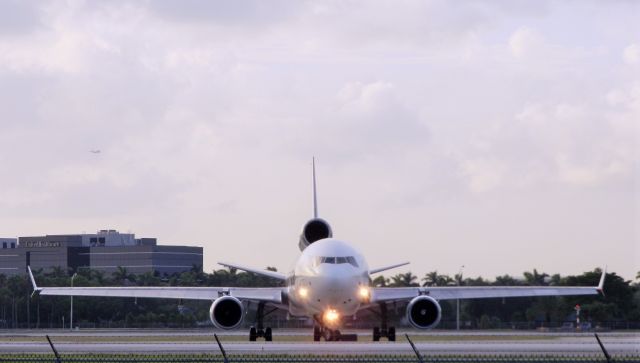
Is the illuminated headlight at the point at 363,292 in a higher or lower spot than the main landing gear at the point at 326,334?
higher

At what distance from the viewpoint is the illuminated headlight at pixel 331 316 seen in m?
62.2

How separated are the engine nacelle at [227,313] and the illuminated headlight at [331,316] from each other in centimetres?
508

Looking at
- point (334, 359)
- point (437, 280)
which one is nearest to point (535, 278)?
Result: point (437, 280)

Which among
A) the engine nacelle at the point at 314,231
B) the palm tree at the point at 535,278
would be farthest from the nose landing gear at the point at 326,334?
the palm tree at the point at 535,278

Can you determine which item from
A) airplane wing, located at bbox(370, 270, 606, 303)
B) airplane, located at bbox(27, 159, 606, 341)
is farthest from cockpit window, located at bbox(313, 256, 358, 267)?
airplane wing, located at bbox(370, 270, 606, 303)

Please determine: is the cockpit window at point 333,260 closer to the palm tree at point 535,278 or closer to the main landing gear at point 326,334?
the main landing gear at point 326,334

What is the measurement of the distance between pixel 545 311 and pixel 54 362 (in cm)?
7306

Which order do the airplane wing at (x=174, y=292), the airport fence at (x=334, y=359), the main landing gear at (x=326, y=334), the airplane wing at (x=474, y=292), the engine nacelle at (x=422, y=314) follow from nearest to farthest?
the airport fence at (x=334, y=359) < the main landing gear at (x=326, y=334) < the engine nacelle at (x=422, y=314) < the airplane wing at (x=474, y=292) < the airplane wing at (x=174, y=292)

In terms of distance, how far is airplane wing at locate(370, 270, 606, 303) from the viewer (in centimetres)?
6625

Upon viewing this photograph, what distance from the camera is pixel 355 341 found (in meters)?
63.9

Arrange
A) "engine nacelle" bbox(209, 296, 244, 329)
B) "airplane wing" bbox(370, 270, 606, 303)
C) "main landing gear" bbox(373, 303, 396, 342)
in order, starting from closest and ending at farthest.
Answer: "main landing gear" bbox(373, 303, 396, 342)
"engine nacelle" bbox(209, 296, 244, 329)
"airplane wing" bbox(370, 270, 606, 303)

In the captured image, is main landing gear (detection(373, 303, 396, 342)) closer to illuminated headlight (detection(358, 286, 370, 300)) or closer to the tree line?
illuminated headlight (detection(358, 286, 370, 300))

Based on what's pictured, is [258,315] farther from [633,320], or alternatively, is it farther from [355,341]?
[633,320]

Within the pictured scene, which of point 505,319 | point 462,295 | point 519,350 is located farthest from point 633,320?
point 519,350
